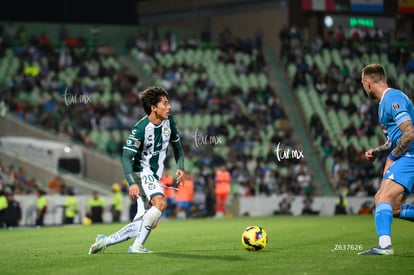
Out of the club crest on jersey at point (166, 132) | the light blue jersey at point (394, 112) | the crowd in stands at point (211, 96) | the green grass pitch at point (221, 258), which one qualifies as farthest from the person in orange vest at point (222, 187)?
the light blue jersey at point (394, 112)

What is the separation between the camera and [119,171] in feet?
119

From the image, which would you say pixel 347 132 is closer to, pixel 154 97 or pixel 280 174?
pixel 280 174

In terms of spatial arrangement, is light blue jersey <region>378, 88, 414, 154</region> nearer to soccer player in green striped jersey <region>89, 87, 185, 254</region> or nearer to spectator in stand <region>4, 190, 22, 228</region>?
soccer player in green striped jersey <region>89, 87, 185, 254</region>

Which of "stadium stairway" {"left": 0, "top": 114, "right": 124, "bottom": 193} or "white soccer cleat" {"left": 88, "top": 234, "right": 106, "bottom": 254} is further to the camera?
"stadium stairway" {"left": 0, "top": 114, "right": 124, "bottom": 193}

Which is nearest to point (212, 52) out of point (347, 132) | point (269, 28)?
point (269, 28)

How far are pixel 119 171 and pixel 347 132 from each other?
10.3m

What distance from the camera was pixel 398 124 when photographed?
38.6 feet

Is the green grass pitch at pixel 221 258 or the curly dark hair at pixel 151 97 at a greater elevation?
the curly dark hair at pixel 151 97

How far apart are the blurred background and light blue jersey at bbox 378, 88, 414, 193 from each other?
1933 cm

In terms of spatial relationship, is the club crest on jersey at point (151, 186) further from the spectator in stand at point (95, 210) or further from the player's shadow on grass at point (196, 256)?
the spectator in stand at point (95, 210)

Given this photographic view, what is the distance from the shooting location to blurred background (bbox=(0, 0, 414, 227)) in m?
34.9

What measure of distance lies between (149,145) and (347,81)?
1253 inches

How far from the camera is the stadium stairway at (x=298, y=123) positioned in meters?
38.5

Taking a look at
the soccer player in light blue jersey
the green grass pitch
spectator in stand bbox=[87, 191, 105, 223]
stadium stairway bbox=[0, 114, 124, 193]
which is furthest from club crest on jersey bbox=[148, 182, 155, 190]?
stadium stairway bbox=[0, 114, 124, 193]
